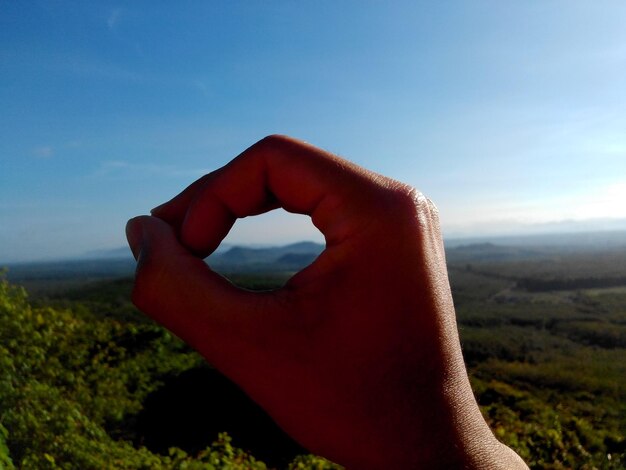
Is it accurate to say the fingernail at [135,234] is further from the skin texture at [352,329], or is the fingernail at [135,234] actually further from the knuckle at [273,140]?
the knuckle at [273,140]

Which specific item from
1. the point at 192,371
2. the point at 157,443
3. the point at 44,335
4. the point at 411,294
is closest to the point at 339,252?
the point at 411,294

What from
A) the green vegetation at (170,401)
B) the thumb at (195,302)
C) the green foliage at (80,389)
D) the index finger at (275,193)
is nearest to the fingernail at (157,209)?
the index finger at (275,193)

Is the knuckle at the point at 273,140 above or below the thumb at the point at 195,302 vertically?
above

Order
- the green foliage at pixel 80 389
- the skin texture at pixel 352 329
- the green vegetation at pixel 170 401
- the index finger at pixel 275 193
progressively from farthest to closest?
the green vegetation at pixel 170 401
the green foliage at pixel 80 389
the index finger at pixel 275 193
the skin texture at pixel 352 329

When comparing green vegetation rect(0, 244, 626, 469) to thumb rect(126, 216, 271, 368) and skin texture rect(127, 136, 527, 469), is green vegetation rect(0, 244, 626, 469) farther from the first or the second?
thumb rect(126, 216, 271, 368)

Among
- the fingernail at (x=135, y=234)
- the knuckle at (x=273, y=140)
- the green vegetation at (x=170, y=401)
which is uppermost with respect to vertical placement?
the knuckle at (x=273, y=140)

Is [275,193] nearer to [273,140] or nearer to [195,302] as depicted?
[273,140]

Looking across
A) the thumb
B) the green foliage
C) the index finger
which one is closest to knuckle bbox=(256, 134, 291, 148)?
the index finger
